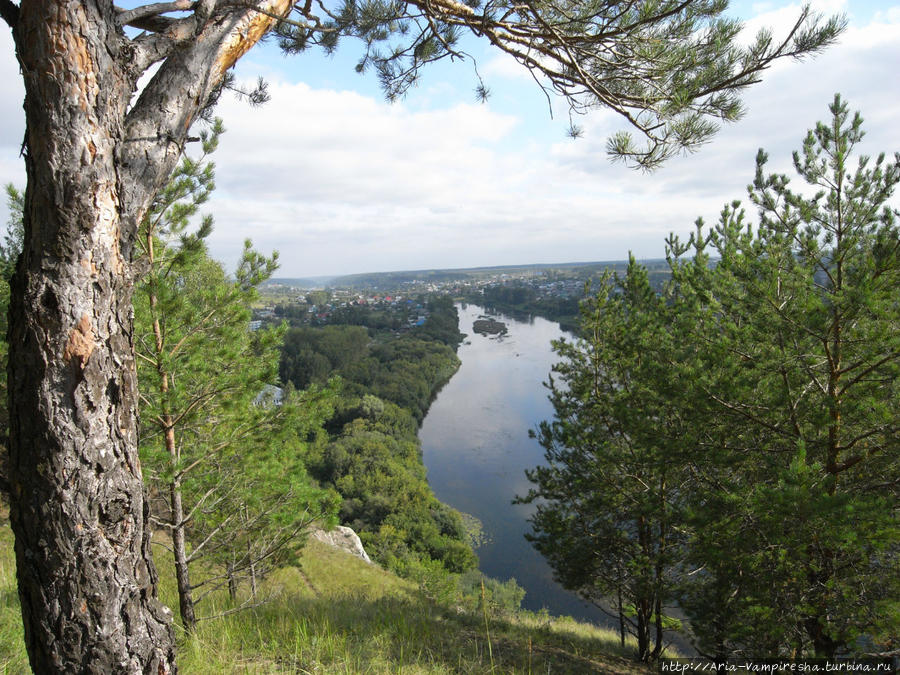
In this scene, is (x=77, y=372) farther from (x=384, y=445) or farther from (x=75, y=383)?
(x=384, y=445)

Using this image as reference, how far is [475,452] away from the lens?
24031 mm

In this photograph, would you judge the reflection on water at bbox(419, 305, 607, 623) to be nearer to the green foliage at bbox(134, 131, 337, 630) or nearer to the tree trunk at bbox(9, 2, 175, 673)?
the green foliage at bbox(134, 131, 337, 630)

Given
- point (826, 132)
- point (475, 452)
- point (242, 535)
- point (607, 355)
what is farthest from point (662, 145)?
point (475, 452)

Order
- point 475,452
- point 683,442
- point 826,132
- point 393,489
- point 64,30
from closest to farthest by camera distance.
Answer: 1. point 64,30
2. point 826,132
3. point 683,442
4. point 393,489
5. point 475,452

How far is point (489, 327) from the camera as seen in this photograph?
61.5 m

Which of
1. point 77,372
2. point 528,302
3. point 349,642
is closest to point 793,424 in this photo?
point 349,642

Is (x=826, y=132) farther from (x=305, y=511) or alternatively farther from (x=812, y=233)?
(x=305, y=511)

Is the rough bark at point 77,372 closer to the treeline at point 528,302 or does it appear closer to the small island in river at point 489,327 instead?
the treeline at point 528,302

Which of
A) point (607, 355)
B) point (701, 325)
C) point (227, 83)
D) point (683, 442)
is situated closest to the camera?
point (227, 83)

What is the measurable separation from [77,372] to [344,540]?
13689 millimetres

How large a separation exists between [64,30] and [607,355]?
5.50 metres

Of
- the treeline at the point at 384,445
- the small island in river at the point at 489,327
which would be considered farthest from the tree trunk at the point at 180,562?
the small island in river at the point at 489,327

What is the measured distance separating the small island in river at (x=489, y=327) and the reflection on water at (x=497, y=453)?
1338cm

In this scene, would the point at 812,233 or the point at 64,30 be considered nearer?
the point at 64,30
